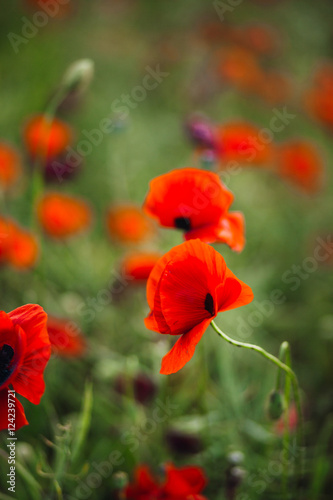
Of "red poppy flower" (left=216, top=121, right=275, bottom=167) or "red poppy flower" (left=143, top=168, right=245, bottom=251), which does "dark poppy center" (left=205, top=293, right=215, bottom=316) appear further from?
"red poppy flower" (left=216, top=121, right=275, bottom=167)

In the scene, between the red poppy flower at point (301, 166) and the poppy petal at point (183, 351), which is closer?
the poppy petal at point (183, 351)

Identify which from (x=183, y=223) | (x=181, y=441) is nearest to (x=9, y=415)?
(x=183, y=223)

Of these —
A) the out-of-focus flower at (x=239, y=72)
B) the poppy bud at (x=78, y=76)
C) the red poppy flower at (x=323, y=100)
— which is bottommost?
the red poppy flower at (x=323, y=100)

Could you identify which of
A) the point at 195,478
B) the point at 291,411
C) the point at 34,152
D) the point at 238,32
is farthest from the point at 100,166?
the point at 195,478

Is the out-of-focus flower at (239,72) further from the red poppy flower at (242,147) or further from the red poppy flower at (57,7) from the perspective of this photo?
the red poppy flower at (57,7)

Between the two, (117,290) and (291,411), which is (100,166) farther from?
(291,411)

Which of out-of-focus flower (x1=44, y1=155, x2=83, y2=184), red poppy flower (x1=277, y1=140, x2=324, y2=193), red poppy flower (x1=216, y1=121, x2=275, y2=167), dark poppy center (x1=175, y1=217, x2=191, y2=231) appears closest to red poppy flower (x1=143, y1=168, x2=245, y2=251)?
dark poppy center (x1=175, y1=217, x2=191, y2=231)

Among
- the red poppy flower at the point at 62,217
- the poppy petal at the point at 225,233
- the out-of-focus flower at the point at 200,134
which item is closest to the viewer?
the poppy petal at the point at 225,233

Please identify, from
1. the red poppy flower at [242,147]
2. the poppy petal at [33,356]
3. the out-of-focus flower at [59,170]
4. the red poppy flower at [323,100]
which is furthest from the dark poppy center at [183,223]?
the red poppy flower at [323,100]
